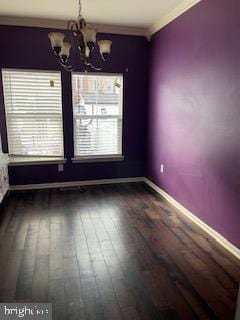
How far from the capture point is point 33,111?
420 centimetres

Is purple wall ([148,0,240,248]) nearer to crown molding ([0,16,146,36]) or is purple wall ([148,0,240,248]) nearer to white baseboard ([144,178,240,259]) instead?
white baseboard ([144,178,240,259])

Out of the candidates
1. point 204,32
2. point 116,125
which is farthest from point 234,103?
point 116,125

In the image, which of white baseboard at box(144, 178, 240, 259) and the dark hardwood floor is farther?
white baseboard at box(144, 178, 240, 259)

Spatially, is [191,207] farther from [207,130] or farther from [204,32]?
[204,32]

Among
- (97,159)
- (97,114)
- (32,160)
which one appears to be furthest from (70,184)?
(97,114)

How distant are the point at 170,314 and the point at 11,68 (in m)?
3.82

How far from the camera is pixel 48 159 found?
173 inches

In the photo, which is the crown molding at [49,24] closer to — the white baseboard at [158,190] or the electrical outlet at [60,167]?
the electrical outlet at [60,167]

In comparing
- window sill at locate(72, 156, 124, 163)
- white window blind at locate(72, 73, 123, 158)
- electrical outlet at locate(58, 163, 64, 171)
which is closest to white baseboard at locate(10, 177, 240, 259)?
electrical outlet at locate(58, 163, 64, 171)

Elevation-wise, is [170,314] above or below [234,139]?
below

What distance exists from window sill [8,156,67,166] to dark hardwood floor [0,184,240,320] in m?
0.80

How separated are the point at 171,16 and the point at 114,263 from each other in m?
3.18

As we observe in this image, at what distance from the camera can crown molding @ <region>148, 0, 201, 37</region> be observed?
3.12 metres

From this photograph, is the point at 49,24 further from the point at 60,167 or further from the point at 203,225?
the point at 203,225
